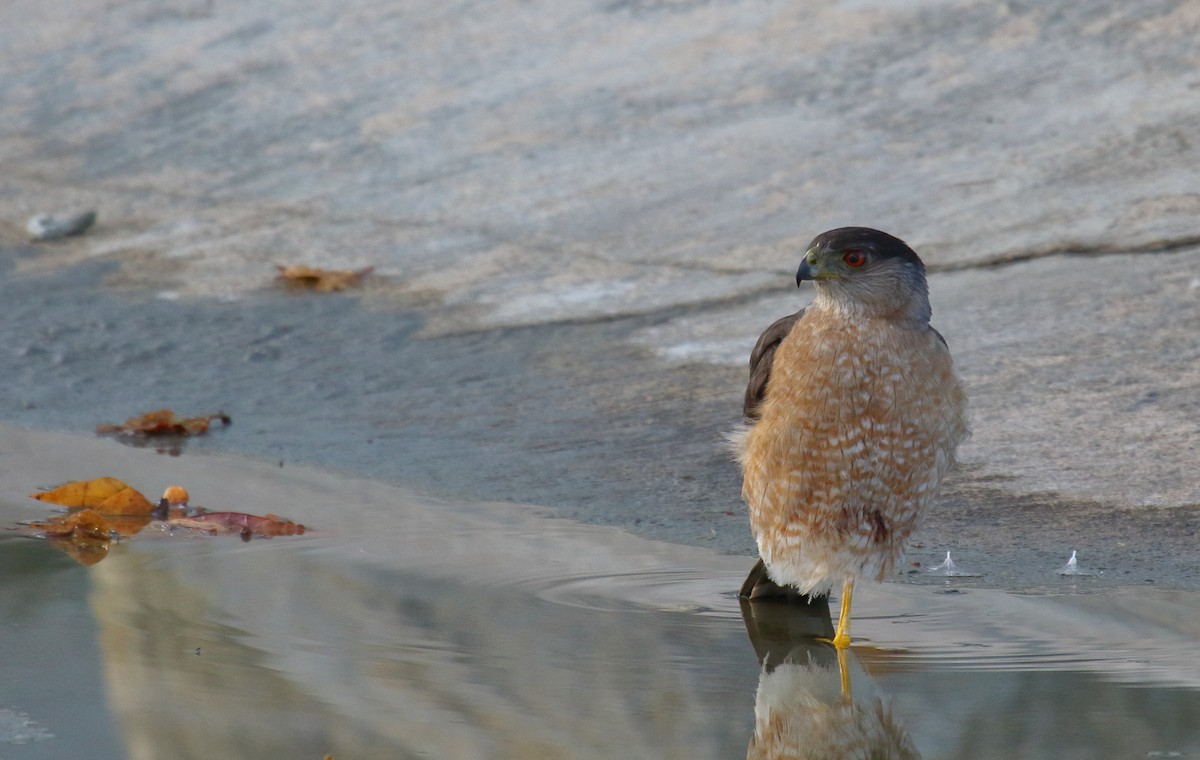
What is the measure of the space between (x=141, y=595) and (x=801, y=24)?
7.12 meters

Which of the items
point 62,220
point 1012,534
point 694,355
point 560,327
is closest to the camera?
point 1012,534

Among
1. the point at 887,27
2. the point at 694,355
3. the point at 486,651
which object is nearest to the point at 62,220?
the point at 694,355

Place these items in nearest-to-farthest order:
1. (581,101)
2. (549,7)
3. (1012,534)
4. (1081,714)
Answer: (1081,714) → (1012,534) → (581,101) → (549,7)

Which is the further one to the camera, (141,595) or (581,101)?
(581,101)

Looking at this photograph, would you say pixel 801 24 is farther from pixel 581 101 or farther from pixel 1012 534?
pixel 1012 534

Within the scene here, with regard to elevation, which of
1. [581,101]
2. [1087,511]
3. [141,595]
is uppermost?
[581,101]

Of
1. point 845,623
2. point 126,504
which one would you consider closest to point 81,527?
point 126,504

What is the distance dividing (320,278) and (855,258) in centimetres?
453

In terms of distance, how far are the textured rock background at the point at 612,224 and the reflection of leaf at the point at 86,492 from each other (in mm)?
869

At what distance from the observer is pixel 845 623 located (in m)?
4.44

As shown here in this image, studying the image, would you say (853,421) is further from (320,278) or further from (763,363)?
(320,278)

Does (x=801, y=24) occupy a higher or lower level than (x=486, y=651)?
higher

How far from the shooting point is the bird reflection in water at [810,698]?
12.0 ft

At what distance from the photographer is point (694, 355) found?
23.2 ft
